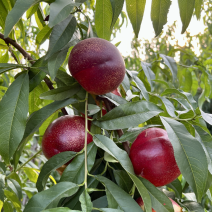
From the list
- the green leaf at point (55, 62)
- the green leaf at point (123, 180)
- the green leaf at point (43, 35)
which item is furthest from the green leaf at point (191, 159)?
the green leaf at point (43, 35)

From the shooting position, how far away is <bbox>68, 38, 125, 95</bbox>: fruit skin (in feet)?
1.49

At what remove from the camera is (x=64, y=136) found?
0.47 metres

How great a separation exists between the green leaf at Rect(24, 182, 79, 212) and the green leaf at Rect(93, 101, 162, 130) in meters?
0.13

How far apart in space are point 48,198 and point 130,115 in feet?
0.61

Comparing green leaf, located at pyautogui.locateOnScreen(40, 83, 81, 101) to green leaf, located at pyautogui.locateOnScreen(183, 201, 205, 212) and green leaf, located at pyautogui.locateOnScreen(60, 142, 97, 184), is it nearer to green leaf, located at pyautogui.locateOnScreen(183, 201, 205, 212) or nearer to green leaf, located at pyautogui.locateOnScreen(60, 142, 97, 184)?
green leaf, located at pyautogui.locateOnScreen(60, 142, 97, 184)

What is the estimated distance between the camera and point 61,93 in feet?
1.47

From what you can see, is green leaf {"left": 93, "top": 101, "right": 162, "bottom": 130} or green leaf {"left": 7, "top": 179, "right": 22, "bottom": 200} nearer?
green leaf {"left": 93, "top": 101, "right": 162, "bottom": 130}

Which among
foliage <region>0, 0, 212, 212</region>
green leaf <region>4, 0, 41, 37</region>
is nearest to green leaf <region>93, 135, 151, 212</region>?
foliage <region>0, 0, 212, 212</region>

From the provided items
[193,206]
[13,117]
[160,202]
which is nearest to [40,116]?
[13,117]

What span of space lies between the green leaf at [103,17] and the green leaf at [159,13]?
9cm

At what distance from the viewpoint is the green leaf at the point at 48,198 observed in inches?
12.5

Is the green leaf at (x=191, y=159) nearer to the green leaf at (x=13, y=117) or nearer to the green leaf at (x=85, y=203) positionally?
the green leaf at (x=85, y=203)

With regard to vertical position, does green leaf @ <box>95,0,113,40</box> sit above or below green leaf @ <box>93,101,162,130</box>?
above

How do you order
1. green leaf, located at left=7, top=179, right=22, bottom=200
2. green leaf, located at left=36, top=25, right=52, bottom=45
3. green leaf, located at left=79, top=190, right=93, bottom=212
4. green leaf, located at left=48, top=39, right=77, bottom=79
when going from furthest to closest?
1. green leaf, located at left=7, top=179, right=22, bottom=200
2. green leaf, located at left=36, top=25, right=52, bottom=45
3. green leaf, located at left=48, top=39, right=77, bottom=79
4. green leaf, located at left=79, top=190, right=93, bottom=212
